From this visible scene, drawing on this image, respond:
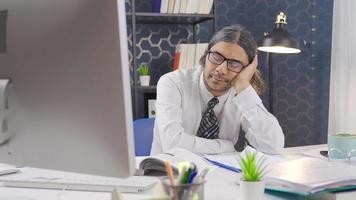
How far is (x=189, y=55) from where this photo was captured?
2.81 m

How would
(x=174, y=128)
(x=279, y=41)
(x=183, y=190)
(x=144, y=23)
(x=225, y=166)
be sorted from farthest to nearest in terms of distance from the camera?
(x=144, y=23), (x=279, y=41), (x=174, y=128), (x=225, y=166), (x=183, y=190)

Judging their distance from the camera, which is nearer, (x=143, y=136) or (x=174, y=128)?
(x=174, y=128)

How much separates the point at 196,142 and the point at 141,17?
1.35 metres

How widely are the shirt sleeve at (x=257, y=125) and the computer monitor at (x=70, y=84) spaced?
111 centimetres

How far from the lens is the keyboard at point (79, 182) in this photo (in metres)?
1.03

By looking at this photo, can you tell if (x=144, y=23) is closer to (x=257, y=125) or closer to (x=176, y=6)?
(x=176, y=6)

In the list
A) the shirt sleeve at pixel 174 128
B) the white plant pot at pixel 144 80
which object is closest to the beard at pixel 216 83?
the shirt sleeve at pixel 174 128

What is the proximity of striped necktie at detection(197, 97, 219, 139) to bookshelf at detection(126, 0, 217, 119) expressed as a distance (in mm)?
925

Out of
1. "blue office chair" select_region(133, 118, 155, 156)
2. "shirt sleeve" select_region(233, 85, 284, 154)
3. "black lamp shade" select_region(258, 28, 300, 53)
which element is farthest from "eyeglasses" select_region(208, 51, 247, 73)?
"black lamp shade" select_region(258, 28, 300, 53)

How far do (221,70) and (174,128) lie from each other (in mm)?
339

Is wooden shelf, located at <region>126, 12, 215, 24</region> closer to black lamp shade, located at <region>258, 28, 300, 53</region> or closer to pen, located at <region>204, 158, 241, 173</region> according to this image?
black lamp shade, located at <region>258, 28, 300, 53</region>

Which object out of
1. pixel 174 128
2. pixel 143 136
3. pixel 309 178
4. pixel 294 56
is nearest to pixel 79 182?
pixel 309 178

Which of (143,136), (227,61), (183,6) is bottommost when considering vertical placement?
(143,136)

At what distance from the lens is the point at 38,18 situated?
0.79 m
